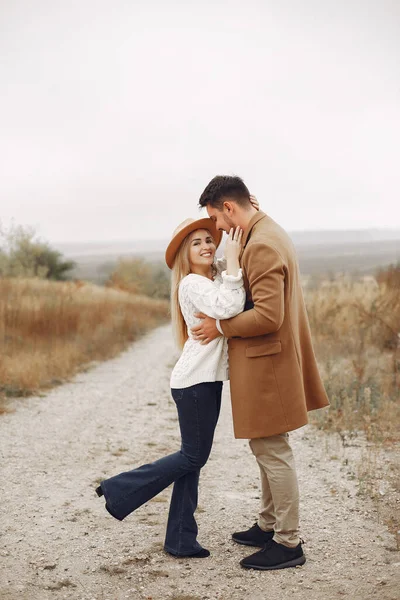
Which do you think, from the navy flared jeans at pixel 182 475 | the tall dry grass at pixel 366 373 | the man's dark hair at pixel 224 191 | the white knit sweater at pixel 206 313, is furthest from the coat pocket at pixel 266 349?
the tall dry grass at pixel 366 373

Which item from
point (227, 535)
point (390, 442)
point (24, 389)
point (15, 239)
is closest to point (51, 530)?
point (227, 535)

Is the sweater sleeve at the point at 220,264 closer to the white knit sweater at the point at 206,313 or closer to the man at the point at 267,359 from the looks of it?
the white knit sweater at the point at 206,313

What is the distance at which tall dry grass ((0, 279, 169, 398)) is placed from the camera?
9.54 metres

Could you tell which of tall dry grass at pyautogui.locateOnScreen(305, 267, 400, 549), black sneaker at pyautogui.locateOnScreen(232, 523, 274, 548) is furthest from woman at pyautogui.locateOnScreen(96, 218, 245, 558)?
tall dry grass at pyautogui.locateOnScreen(305, 267, 400, 549)

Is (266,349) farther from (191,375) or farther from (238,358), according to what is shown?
(191,375)

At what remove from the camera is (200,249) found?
3.70 meters

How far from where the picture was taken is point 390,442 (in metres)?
6.16

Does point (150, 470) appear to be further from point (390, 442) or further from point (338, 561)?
point (390, 442)

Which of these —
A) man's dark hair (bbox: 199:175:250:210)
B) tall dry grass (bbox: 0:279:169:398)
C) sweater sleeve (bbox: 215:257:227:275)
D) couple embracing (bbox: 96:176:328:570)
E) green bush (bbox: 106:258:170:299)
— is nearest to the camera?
couple embracing (bbox: 96:176:328:570)

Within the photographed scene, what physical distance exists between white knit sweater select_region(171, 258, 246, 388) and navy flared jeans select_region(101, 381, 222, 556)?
6cm

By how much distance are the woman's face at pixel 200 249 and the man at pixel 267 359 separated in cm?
14

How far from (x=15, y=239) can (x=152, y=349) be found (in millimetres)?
17478

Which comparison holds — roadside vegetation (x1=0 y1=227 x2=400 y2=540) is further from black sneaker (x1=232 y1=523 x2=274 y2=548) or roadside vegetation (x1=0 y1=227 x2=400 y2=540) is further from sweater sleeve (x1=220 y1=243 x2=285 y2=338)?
sweater sleeve (x1=220 y1=243 x2=285 y2=338)

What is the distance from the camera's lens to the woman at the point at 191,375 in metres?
3.52
